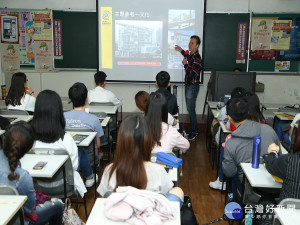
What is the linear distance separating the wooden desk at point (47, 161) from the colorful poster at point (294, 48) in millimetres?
5093

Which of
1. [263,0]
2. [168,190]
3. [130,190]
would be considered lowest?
[168,190]

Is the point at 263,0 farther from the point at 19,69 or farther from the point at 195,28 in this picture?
the point at 19,69

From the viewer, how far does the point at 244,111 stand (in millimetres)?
3203

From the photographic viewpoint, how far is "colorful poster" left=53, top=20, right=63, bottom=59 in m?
6.60

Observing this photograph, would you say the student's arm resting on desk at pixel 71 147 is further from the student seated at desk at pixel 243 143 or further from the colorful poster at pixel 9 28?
the colorful poster at pixel 9 28

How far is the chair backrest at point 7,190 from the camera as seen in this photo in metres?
1.99

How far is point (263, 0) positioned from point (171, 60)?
202cm

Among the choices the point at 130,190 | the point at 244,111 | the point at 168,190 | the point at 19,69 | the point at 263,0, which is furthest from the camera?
the point at 19,69

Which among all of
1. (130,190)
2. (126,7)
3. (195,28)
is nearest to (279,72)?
(195,28)

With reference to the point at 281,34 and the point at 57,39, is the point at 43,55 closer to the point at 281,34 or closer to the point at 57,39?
the point at 57,39

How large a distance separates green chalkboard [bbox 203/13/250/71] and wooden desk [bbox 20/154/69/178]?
14.7ft

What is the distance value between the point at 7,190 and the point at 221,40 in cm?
530

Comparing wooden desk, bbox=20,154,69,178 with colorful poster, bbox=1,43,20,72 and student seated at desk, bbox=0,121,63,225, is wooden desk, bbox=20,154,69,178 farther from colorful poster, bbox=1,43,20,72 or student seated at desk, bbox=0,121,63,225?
colorful poster, bbox=1,43,20,72

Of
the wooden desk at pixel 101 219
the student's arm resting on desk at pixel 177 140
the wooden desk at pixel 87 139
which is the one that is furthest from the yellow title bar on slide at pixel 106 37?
the wooden desk at pixel 101 219
